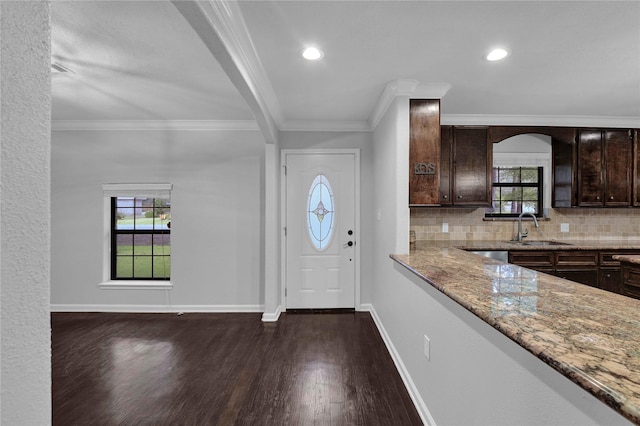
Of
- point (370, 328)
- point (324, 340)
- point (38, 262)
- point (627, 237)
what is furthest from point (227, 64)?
point (627, 237)

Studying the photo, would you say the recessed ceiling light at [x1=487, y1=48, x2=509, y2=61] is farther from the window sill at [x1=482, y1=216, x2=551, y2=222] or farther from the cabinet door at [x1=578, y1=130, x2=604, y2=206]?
the cabinet door at [x1=578, y1=130, x2=604, y2=206]

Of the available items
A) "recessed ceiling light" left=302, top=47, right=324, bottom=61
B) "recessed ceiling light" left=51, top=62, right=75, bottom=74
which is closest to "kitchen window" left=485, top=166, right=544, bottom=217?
"recessed ceiling light" left=302, top=47, right=324, bottom=61

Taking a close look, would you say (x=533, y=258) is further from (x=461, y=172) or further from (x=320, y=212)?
(x=320, y=212)

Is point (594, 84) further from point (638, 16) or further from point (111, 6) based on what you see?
point (111, 6)

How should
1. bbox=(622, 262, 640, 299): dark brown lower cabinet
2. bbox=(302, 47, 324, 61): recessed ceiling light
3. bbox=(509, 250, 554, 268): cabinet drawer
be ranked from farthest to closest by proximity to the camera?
bbox=(509, 250, 554, 268): cabinet drawer, bbox=(622, 262, 640, 299): dark brown lower cabinet, bbox=(302, 47, 324, 61): recessed ceiling light

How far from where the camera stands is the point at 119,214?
4164mm

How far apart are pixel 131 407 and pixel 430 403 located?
197cm

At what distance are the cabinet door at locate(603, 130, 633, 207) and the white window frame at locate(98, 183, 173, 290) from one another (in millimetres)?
5305

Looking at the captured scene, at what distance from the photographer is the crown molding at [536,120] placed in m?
3.68

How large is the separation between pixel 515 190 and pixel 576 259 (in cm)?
108

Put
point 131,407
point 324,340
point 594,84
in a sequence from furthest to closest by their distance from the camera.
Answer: point 324,340 < point 594,84 < point 131,407

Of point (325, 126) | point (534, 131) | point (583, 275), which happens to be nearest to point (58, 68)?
point (325, 126)

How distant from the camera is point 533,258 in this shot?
10.7 ft

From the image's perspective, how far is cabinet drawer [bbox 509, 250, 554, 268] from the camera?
3.26 m
